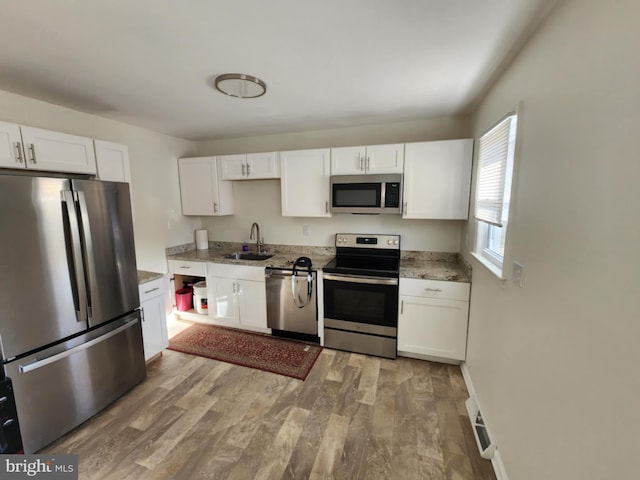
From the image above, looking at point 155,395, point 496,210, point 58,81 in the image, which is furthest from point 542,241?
point 58,81

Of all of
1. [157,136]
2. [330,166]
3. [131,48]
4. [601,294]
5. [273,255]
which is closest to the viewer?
[601,294]

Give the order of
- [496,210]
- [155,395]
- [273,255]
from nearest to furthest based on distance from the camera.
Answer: [496,210] → [155,395] → [273,255]

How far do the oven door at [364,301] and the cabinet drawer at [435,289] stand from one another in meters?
0.11

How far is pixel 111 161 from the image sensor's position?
2371 millimetres

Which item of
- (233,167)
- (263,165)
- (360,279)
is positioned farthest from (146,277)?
(360,279)

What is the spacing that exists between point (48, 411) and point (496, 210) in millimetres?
3149

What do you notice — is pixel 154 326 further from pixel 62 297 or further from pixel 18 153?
pixel 18 153

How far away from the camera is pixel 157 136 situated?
3178 millimetres

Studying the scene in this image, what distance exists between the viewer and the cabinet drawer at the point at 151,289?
2371mm

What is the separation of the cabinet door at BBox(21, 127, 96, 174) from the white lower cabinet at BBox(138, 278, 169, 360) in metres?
1.09

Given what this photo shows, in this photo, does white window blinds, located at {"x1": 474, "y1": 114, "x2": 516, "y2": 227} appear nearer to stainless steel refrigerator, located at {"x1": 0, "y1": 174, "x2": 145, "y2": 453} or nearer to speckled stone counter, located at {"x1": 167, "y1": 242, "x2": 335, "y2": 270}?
speckled stone counter, located at {"x1": 167, "y1": 242, "x2": 335, "y2": 270}

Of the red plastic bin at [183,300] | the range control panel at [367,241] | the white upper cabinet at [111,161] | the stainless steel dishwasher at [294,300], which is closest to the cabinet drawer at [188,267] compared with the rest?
the red plastic bin at [183,300]

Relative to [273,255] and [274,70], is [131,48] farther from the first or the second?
[273,255]

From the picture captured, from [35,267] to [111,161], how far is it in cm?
118
